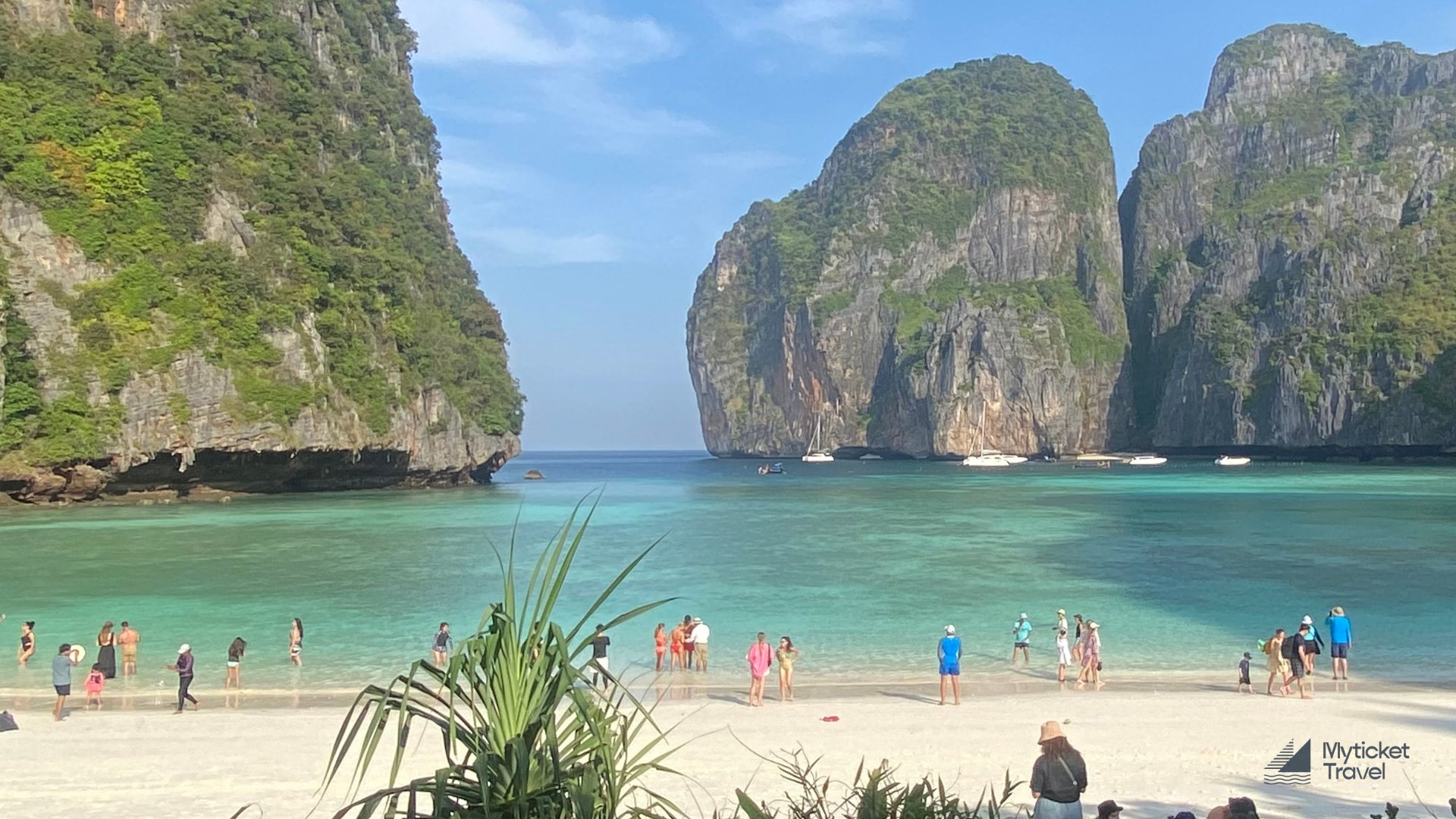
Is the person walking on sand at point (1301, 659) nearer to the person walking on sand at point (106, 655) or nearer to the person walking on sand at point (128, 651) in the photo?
the person walking on sand at point (106, 655)

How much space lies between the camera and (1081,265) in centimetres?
13562

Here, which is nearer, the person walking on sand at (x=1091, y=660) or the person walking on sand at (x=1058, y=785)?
the person walking on sand at (x=1058, y=785)

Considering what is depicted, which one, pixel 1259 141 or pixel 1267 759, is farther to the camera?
pixel 1259 141

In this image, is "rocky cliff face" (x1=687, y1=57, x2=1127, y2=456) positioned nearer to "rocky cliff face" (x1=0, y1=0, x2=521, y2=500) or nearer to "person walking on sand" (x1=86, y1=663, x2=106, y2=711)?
"rocky cliff face" (x1=0, y1=0, x2=521, y2=500)

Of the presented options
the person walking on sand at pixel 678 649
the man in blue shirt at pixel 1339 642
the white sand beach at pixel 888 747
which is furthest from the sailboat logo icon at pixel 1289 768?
the person walking on sand at pixel 678 649

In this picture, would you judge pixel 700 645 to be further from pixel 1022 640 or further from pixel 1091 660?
pixel 1091 660

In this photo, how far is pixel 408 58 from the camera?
3103 inches

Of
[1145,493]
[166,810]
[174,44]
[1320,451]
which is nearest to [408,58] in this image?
[174,44]

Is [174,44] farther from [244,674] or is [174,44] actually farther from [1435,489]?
[1435,489]

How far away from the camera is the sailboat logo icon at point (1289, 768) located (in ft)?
27.6

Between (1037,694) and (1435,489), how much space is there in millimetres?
47027

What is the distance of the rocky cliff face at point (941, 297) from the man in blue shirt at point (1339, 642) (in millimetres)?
103800

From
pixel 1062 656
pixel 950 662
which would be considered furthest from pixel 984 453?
pixel 950 662

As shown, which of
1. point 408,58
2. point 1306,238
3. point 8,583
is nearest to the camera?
point 8,583
